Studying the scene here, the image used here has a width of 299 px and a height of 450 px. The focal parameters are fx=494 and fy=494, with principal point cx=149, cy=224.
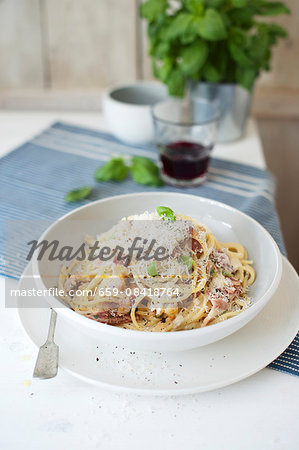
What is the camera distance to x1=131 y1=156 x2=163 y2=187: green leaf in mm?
1391

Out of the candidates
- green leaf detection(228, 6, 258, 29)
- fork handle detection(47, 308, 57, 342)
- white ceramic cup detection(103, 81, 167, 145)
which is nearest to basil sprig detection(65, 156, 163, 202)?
→ white ceramic cup detection(103, 81, 167, 145)

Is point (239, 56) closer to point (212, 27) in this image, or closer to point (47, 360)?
point (212, 27)

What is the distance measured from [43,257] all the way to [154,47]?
936mm

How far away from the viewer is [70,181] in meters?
1.43

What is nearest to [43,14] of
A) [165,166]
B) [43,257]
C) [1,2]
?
[1,2]

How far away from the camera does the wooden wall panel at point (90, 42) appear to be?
74.4 inches

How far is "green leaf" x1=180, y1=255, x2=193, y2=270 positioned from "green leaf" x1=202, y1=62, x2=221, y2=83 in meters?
0.85

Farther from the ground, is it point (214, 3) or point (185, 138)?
point (214, 3)

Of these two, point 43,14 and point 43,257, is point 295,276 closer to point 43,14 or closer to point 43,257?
point 43,257

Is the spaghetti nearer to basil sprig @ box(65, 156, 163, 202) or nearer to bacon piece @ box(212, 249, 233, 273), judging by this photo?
bacon piece @ box(212, 249, 233, 273)

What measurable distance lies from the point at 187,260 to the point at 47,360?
0.30 metres

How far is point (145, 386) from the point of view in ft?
2.42

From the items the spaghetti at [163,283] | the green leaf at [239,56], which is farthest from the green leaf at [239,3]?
the spaghetti at [163,283]

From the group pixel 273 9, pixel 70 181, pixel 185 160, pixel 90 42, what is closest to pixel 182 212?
pixel 185 160
